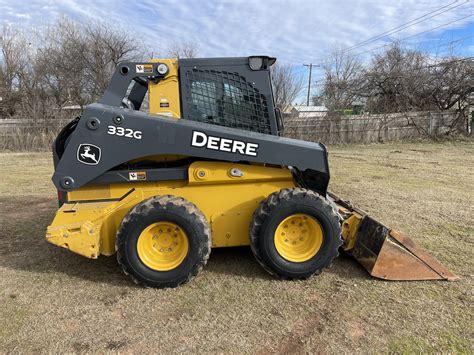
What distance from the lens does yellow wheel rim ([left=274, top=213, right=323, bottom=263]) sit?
156 inches

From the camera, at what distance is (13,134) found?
17.9 m

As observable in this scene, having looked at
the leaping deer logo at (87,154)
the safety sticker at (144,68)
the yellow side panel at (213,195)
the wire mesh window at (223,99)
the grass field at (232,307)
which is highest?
the safety sticker at (144,68)

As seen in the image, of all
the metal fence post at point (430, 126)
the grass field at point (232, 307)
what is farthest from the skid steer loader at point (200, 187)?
the metal fence post at point (430, 126)

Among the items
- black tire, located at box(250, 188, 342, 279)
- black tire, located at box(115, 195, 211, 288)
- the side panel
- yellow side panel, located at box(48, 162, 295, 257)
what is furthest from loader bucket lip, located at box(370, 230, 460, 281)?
black tire, located at box(115, 195, 211, 288)

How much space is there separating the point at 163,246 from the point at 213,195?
68cm

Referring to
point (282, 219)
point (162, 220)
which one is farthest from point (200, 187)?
point (282, 219)

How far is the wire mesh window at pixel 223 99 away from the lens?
4.20 meters

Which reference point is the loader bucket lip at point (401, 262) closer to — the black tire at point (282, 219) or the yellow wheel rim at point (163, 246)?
the black tire at point (282, 219)

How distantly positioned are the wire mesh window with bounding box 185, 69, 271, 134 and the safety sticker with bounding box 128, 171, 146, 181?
733 mm

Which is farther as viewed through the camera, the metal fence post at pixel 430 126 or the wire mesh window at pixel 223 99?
the metal fence post at pixel 430 126

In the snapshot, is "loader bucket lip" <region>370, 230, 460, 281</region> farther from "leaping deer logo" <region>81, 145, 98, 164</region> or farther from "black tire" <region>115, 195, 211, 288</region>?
"leaping deer logo" <region>81, 145, 98, 164</region>

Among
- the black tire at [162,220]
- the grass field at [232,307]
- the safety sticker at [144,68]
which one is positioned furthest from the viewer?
the safety sticker at [144,68]

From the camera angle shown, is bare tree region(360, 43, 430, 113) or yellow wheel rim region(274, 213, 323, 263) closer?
yellow wheel rim region(274, 213, 323, 263)

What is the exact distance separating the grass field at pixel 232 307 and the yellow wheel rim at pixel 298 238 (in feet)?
0.88
